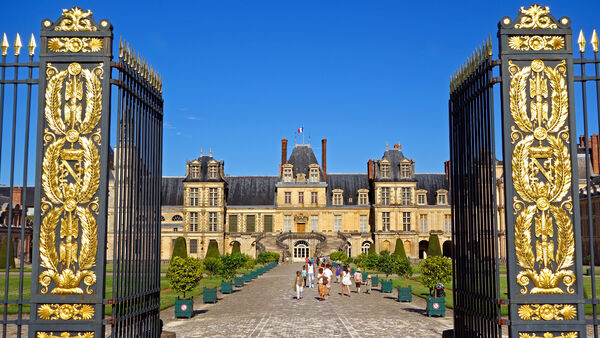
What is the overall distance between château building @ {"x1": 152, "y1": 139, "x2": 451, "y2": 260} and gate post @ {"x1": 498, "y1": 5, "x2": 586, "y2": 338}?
4687cm

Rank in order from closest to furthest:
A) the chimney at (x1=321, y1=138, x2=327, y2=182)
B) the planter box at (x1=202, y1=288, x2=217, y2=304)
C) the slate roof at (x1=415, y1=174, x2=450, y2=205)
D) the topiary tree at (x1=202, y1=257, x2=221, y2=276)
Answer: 1. the planter box at (x1=202, y1=288, x2=217, y2=304)
2. the topiary tree at (x1=202, y1=257, x2=221, y2=276)
3. the slate roof at (x1=415, y1=174, x2=450, y2=205)
4. the chimney at (x1=321, y1=138, x2=327, y2=182)

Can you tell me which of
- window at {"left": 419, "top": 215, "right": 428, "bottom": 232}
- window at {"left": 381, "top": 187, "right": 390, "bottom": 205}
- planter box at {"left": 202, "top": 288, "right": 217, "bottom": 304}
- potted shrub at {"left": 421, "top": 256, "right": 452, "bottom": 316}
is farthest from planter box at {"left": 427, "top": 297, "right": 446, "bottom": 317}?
window at {"left": 419, "top": 215, "right": 428, "bottom": 232}

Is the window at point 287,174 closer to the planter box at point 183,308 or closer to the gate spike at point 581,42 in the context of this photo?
the planter box at point 183,308

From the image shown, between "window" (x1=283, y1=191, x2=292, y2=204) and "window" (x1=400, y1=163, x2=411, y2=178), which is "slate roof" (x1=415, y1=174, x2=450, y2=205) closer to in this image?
"window" (x1=400, y1=163, x2=411, y2=178)

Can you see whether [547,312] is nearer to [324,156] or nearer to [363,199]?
[363,199]

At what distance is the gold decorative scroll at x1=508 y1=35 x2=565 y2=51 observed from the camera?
631 centimetres

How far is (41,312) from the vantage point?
6109 millimetres

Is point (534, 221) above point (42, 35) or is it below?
below

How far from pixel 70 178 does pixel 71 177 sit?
0.05 feet

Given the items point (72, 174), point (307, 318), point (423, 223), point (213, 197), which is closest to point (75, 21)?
point (72, 174)

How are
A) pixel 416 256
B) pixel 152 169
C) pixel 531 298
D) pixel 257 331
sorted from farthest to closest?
pixel 416 256, pixel 257 331, pixel 152 169, pixel 531 298

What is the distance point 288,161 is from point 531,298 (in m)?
53.2

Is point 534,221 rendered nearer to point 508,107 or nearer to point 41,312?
point 508,107

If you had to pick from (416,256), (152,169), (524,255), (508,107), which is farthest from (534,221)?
(416,256)
